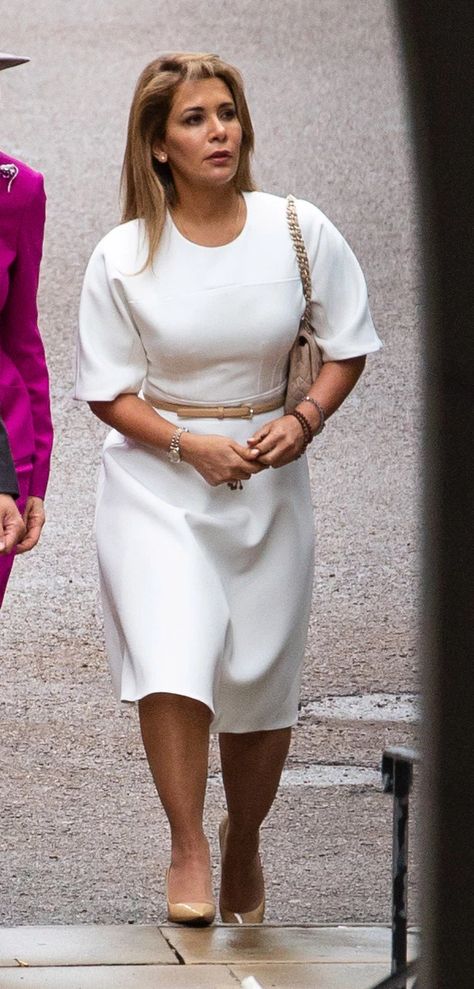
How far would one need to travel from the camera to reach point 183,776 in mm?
4086

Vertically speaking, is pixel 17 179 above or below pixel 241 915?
above

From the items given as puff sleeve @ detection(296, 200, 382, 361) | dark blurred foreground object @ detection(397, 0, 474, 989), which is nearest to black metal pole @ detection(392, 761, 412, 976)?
puff sleeve @ detection(296, 200, 382, 361)

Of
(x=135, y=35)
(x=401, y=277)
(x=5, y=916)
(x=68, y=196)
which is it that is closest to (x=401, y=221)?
(x=401, y=277)

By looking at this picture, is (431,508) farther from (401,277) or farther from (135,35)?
(135,35)

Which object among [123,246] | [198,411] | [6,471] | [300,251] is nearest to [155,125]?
[123,246]

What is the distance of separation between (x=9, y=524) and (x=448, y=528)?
8.94 ft

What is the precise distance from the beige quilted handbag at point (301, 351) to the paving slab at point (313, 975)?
1.20 metres

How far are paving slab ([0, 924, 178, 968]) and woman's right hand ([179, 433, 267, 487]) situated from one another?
971 millimetres

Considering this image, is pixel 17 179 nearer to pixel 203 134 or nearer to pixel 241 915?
pixel 203 134

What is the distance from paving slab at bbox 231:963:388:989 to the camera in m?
3.66

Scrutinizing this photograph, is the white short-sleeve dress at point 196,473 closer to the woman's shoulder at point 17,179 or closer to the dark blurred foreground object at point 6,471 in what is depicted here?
the woman's shoulder at point 17,179

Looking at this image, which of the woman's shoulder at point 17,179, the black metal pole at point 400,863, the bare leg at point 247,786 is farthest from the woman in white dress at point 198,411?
the black metal pole at point 400,863

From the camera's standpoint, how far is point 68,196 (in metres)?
13.0

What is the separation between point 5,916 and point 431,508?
13.8ft
